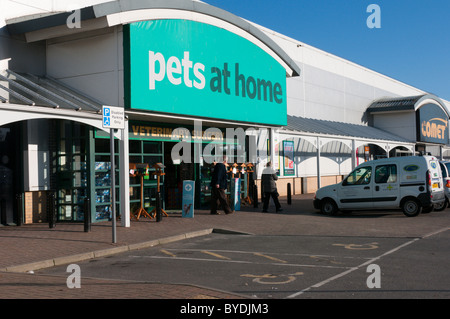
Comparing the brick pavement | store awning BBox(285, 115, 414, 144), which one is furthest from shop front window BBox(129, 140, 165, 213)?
store awning BBox(285, 115, 414, 144)

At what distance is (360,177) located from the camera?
52.2 feet

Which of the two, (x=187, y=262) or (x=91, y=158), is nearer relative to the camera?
(x=187, y=262)

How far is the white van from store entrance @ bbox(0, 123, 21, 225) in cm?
957

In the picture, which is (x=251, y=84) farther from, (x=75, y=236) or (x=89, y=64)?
(x=75, y=236)

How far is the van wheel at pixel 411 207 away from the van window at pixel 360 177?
4.29 ft

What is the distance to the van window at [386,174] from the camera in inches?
608

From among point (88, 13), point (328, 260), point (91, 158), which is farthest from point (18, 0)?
point (328, 260)

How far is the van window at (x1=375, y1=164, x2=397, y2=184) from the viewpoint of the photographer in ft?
50.7

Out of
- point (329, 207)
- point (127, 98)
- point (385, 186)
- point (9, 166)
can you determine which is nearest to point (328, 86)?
point (329, 207)

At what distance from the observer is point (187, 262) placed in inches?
344

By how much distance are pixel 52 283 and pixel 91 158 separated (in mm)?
7048

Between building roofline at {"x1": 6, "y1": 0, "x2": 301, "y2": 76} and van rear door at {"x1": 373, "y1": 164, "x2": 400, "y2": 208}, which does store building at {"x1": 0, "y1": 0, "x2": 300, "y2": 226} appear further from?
van rear door at {"x1": 373, "y1": 164, "x2": 400, "y2": 208}

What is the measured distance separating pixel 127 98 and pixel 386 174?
820 centimetres
